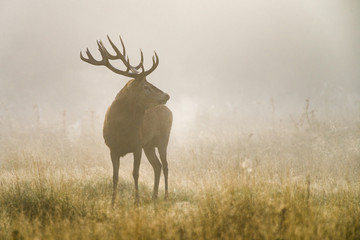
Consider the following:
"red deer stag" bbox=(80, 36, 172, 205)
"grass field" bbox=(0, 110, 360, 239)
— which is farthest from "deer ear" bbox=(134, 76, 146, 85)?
"grass field" bbox=(0, 110, 360, 239)

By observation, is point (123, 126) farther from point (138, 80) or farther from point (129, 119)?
point (138, 80)

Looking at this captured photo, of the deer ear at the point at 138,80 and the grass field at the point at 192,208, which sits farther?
the deer ear at the point at 138,80

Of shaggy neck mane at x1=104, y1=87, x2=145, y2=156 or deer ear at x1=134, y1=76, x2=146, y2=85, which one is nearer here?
shaggy neck mane at x1=104, y1=87, x2=145, y2=156

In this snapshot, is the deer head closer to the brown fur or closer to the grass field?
the brown fur

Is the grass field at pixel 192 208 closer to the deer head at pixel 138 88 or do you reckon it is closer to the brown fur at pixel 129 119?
the brown fur at pixel 129 119

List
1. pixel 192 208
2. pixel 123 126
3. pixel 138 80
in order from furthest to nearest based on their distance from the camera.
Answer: pixel 138 80
pixel 123 126
pixel 192 208

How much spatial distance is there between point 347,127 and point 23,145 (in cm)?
1612

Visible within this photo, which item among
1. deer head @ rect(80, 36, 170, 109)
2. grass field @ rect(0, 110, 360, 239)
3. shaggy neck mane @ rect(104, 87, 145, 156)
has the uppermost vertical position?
deer head @ rect(80, 36, 170, 109)

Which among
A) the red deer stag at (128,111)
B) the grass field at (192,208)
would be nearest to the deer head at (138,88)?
the red deer stag at (128,111)

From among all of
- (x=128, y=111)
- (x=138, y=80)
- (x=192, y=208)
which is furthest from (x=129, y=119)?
(x=192, y=208)

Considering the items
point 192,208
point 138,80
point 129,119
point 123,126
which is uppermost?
point 138,80

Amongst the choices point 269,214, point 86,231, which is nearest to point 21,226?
point 86,231

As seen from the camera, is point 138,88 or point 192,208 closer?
point 192,208

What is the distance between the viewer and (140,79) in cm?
545
